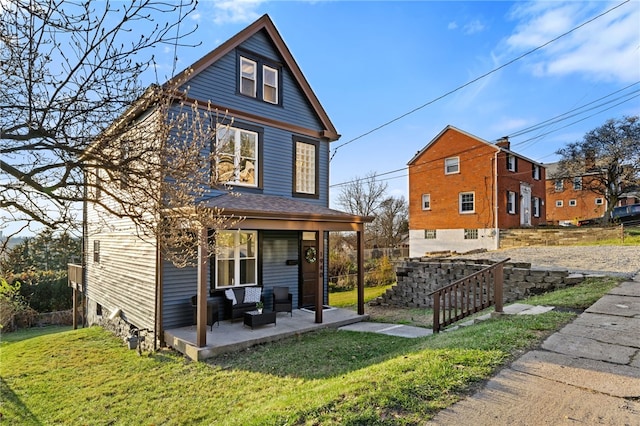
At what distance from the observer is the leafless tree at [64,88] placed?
3273mm

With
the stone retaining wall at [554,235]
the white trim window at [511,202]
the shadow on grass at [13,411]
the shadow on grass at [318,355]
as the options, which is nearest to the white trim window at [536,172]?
the white trim window at [511,202]

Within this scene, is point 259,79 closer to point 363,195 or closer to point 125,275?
point 125,275

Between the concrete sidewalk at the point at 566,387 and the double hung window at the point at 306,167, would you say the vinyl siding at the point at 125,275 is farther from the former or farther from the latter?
the concrete sidewalk at the point at 566,387

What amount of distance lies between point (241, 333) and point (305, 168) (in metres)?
5.77

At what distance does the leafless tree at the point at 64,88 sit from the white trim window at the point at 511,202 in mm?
22929

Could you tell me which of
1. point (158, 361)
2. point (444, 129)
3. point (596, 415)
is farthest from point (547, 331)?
point (444, 129)

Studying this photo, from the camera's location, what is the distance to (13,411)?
551 cm

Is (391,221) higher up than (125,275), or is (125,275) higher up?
(391,221)

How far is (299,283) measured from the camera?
10867 millimetres

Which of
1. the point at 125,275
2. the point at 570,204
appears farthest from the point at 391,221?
the point at 125,275

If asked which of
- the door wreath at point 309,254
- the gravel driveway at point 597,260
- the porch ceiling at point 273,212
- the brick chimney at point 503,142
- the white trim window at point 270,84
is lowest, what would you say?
the gravel driveway at point 597,260

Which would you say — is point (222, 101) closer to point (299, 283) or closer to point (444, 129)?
point (299, 283)

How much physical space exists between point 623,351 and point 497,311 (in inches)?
Answer: 96.4

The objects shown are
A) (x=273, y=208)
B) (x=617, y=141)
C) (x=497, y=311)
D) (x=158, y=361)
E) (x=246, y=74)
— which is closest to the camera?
(x=497, y=311)
